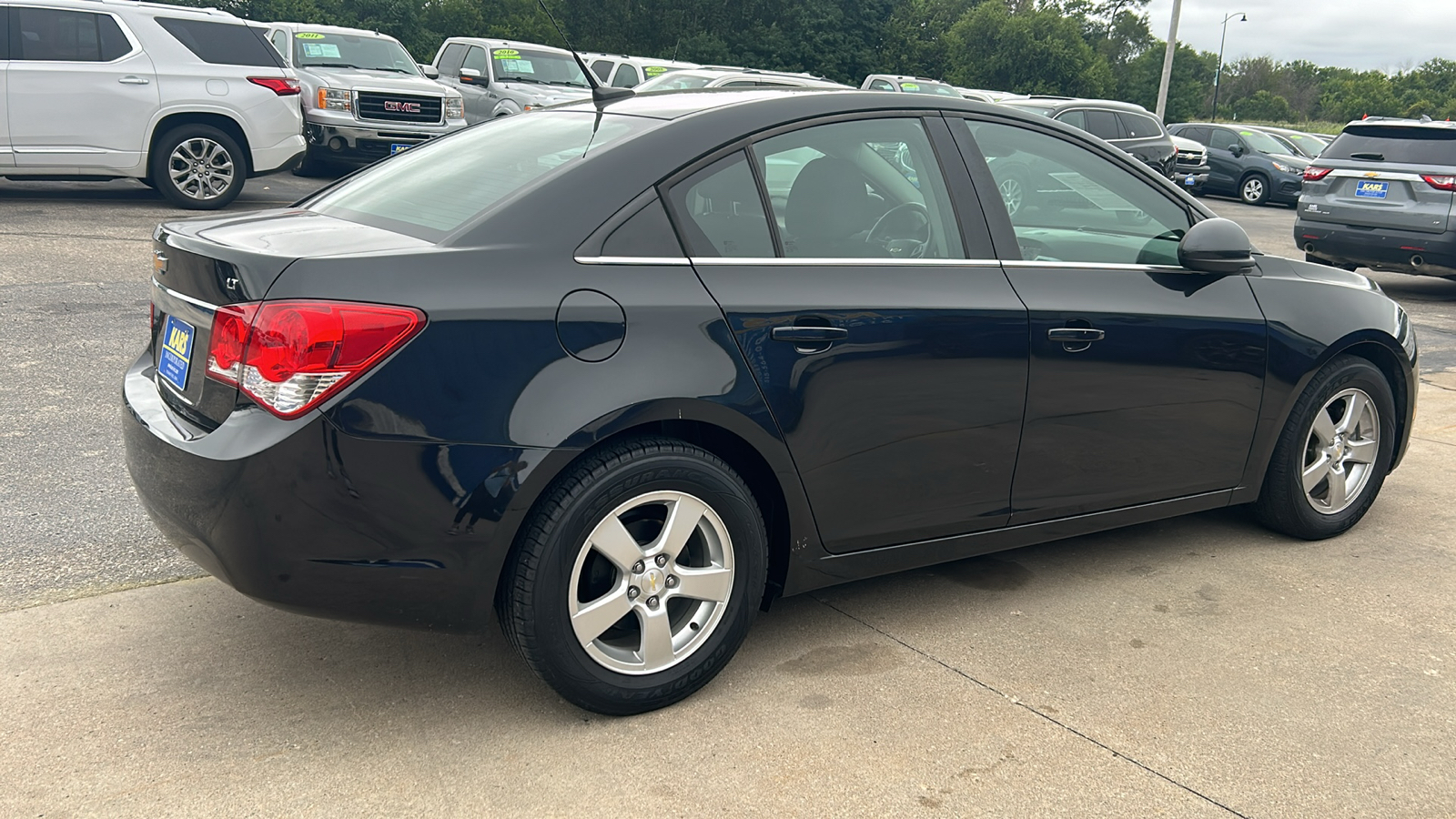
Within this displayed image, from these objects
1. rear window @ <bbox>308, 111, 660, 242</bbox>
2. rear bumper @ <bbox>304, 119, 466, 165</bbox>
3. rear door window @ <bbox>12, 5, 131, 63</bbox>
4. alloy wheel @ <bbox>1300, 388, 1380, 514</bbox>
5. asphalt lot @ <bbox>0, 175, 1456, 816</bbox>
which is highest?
rear door window @ <bbox>12, 5, 131, 63</bbox>

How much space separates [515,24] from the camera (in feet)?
146

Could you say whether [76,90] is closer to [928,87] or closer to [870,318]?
[870,318]

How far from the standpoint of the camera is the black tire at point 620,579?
108 inches

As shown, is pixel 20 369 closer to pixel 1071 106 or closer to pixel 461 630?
pixel 461 630

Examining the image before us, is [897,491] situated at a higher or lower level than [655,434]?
lower

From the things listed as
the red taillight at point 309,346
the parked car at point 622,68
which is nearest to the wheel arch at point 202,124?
the parked car at point 622,68

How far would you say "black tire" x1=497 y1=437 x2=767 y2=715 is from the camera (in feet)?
9.04

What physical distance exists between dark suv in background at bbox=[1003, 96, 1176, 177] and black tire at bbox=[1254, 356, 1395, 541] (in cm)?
1257

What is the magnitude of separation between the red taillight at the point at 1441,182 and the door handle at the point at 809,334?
32.8 feet

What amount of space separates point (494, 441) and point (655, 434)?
1.42ft

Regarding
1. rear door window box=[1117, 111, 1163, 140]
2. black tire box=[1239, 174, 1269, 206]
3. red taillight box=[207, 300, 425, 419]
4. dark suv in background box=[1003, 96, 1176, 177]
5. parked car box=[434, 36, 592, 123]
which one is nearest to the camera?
red taillight box=[207, 300, 425, 419]

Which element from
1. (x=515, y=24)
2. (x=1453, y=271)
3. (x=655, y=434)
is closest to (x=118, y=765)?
(x=655, y=434)

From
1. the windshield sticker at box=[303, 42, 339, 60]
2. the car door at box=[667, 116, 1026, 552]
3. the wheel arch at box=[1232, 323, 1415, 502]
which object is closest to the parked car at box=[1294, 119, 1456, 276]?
the wheel arch at box=[1232, 323, 1415, 502]

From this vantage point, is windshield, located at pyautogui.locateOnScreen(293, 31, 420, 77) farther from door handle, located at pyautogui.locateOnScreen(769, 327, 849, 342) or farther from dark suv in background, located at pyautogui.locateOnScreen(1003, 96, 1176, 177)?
door handle, located at pyautogui.locateOnScreen(769, 327, 849, 342)
